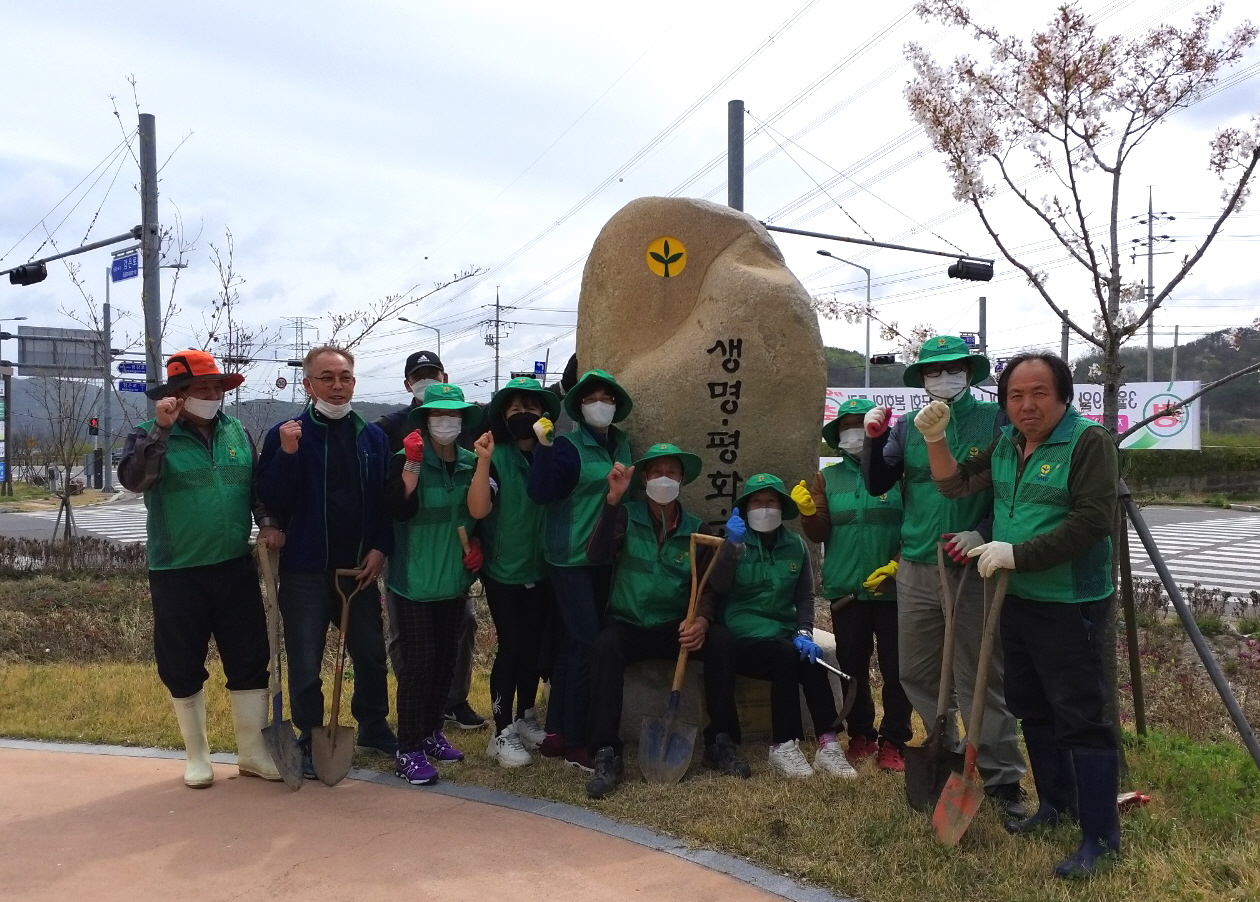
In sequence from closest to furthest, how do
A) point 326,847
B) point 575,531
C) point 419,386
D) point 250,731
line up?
point 326,847
point 250,731
point 575,531
point 419,386

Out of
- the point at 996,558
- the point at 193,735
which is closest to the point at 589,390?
the point at 996,558

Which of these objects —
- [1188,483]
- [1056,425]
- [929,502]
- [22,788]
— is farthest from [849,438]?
[1188,483]

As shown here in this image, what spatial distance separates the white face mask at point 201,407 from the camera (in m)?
4.41

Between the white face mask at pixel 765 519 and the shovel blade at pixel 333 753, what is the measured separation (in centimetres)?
203

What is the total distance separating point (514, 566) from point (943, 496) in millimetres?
1962

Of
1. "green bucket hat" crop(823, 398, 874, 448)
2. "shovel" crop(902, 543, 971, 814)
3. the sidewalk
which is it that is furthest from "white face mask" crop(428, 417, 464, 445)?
"shovel" crop(902, 543, 971, 814)

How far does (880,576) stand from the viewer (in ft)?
15.0

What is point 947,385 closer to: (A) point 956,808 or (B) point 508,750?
(A) point 956,808

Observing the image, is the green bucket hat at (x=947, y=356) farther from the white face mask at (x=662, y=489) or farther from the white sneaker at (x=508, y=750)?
the white sneaker at (x=508, y=750)

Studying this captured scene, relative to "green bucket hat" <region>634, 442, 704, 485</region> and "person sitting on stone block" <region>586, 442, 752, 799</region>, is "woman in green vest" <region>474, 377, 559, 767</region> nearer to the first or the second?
"person sitting on stone block" <region>586, 442, 752, 799</region>

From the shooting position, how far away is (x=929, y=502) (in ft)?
13.8

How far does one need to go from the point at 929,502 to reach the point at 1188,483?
27.6m

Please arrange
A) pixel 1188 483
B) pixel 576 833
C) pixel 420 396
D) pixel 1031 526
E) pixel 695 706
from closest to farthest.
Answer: pixel 1031 526, pixel 576 833, pixel 695 706, pixel 420 396, pixel 1188 483

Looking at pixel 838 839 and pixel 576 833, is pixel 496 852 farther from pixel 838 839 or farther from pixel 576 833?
pixel 838 839
